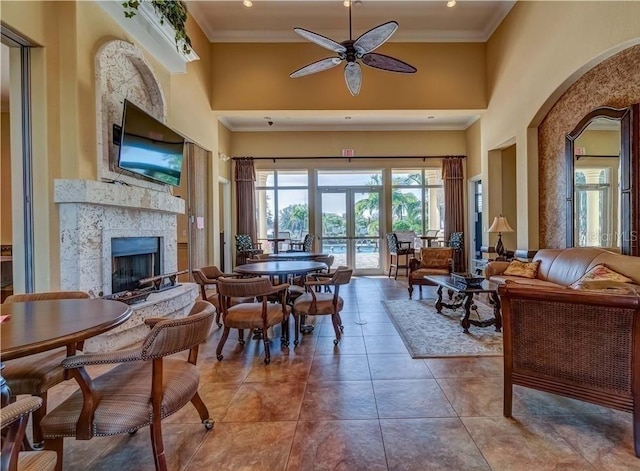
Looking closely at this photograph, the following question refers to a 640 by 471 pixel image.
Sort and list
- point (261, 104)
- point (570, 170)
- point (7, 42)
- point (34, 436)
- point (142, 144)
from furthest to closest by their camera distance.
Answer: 1. point (261, 104)
2. point (570, 170)
3. point (142, 144)
4. point (7, 42)
5. point (34, 436)

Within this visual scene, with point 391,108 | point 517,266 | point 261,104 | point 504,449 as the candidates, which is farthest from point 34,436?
point 391,108

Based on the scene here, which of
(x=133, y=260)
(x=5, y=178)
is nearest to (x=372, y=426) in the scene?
(x=133, y=260)

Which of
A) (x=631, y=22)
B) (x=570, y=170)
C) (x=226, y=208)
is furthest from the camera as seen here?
(x=226, y=208)

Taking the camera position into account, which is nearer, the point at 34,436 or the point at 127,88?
the point at 34,436

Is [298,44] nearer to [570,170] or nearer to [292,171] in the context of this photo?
[292,171]

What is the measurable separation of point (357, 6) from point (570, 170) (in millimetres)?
4158

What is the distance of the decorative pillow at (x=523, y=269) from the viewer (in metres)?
4.68

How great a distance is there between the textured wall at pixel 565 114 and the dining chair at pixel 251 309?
4.23 meters

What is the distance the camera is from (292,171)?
864 cm

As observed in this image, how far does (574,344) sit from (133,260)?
4.29 m

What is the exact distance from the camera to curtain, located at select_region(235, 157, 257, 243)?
8.24 m

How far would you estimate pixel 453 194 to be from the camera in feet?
27.0

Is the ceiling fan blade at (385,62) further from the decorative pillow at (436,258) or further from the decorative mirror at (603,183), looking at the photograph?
the decorative pillow at (436,258)

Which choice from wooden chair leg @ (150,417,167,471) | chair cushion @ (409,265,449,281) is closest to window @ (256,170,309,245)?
chair cushion @ (409,265,449,281)
